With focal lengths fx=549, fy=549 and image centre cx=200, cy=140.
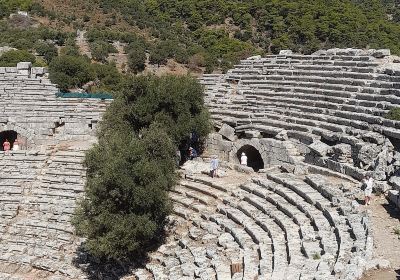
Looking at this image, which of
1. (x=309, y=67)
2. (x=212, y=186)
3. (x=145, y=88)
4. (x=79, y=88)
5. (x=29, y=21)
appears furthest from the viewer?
(x=29, y=21)

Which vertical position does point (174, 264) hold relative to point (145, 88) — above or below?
below

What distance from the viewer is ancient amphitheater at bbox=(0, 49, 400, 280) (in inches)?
442

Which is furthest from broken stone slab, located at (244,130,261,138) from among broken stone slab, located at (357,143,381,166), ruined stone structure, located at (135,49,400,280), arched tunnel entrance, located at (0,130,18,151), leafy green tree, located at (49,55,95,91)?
leafy green tree, located at (49,55,95,91)

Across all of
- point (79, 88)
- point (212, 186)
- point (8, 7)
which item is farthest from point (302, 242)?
point (8, 7)

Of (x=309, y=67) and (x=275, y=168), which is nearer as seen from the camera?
(x=275, y=168)

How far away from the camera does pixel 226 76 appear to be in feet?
77.9

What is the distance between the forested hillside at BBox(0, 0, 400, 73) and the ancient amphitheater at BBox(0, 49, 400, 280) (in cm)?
1954

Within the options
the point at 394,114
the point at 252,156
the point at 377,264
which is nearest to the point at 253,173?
the point at 252,156

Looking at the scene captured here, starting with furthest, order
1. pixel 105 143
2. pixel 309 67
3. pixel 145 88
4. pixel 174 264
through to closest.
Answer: pixel 309 67
pixel 145 88
pixel 105 143
pixel 174 264

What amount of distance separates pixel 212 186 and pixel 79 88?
1494 centimetres

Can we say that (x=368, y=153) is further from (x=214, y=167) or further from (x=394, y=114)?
(x=214, y=167)

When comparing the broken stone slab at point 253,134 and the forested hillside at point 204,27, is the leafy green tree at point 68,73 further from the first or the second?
the forested hillside at point 204,27

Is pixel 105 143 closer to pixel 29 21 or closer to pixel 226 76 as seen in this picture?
pixel 226 76

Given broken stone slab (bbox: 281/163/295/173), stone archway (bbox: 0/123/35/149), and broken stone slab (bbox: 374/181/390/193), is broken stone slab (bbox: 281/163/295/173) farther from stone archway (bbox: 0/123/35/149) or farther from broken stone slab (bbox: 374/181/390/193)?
stone archway (bbox: 0/123/35/149)
